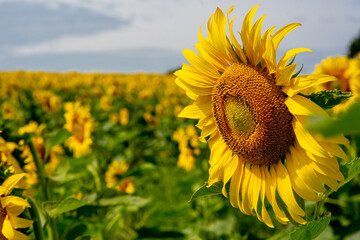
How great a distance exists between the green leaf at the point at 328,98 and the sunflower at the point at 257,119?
0.03 m

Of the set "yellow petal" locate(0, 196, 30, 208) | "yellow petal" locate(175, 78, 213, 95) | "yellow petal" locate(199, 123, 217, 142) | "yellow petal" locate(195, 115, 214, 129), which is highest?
"yellow petal" locate(175, 78, 213, 95)

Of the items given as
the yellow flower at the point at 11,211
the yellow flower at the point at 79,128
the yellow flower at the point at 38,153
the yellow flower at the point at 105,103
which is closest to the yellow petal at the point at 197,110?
the yellow flower at the point at 11,211

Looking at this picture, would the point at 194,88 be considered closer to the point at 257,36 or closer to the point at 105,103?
the point at 257,36

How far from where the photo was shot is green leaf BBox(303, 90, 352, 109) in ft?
3.04

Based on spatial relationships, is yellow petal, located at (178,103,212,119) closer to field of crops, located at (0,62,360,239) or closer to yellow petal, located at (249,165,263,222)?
yellow petal, located at (249,165,263,222)

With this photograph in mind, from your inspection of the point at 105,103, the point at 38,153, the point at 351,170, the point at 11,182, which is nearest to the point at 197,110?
the point at 351,170

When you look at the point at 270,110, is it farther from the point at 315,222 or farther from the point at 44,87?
the point at 44,87

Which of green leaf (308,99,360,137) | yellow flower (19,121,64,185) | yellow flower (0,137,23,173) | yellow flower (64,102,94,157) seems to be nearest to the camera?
green leaf (308,99,360,137)

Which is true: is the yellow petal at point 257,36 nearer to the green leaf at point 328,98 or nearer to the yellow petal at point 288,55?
the yellow petal at point 288,55

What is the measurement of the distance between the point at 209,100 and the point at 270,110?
275 mm

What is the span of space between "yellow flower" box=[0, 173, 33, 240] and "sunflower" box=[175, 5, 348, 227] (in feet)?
1.89

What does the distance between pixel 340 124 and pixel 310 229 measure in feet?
2.47

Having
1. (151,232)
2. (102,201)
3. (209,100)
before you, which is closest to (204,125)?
(209,100)

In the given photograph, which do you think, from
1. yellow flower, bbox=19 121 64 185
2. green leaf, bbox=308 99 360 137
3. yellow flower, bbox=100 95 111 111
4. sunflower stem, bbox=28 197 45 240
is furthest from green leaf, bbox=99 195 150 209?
yellow flower, bbox=100 95 111 111
